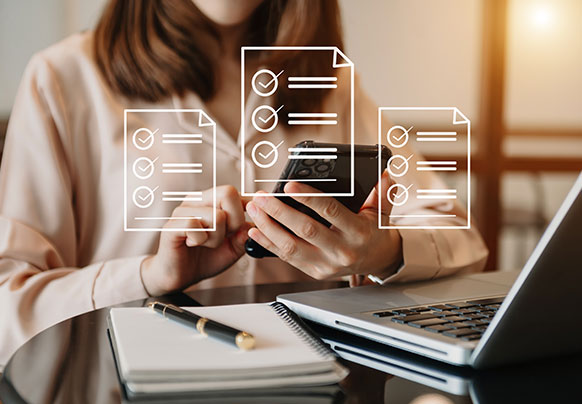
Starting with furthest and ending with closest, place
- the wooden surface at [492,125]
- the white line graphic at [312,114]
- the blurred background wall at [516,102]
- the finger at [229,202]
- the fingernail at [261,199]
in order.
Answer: the wooden surface at [492,125]
the blurred background wall at [516,102]
the white line graphic at [312,114]
the finger at [229,202]
the fingernail at [261,199]

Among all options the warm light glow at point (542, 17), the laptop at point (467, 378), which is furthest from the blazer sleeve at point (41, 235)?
the warm light glow at point (542, 17)

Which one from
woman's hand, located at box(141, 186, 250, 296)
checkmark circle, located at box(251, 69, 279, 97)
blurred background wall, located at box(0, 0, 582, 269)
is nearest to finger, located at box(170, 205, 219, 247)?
woman's hand, located at box(141, 186, 250, 296)

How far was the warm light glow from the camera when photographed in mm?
1928

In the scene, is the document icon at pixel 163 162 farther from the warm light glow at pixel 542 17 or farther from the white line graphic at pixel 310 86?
the warm light glow at pixel 542 17

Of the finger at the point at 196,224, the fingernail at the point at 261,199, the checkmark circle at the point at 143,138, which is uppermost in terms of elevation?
the checkmark circle at the point at 143,138

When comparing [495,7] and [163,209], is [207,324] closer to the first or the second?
[163,209]

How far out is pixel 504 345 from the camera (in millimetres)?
429

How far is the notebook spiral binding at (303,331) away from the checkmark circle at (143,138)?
41 centimetres

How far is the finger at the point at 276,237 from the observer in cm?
60

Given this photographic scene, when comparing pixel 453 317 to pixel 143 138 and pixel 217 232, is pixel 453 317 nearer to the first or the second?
pixel 217 232

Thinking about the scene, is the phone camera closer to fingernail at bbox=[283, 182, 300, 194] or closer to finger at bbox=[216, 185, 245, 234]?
fingernail at bbox=[283, 182, 300, 194]

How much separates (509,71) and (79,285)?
1.62 m

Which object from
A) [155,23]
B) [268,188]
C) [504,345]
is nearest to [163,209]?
[268,188]

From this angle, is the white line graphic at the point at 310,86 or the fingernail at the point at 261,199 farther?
the white line graphic at the point at 310,86
